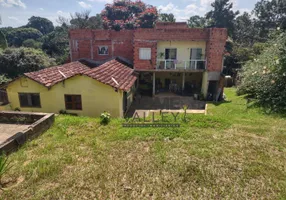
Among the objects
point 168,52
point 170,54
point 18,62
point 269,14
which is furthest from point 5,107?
point 269,14

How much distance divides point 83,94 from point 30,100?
376cm

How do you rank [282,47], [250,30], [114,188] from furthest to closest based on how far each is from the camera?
[250,30]
[282,47]
[114,188]

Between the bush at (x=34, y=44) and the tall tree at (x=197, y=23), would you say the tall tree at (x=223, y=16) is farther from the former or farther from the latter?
the bush at (x=34, y=44)

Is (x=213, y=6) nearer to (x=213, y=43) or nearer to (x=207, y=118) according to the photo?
(x=213, y=43)

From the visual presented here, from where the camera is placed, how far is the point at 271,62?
1019 centimetres

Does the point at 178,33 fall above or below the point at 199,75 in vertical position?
above

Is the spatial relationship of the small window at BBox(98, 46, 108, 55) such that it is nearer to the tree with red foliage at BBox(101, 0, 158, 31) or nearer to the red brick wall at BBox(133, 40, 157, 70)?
the red brick wall at BBox(133, 40, 157, 70)

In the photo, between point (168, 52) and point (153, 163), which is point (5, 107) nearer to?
point (153, 163)

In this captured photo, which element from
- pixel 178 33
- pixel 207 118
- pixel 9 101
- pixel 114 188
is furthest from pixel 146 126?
pixel 178 33

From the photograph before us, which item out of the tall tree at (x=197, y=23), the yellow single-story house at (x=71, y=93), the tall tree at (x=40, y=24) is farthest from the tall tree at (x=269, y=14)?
the tall tree at (x=40, y=24)

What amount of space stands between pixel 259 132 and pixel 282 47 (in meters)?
5.51

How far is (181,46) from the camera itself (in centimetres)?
1819

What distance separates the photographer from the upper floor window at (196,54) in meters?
18.2

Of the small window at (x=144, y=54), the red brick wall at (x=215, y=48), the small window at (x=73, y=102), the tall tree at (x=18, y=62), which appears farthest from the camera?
the tall tree at (x=18, y=62)
